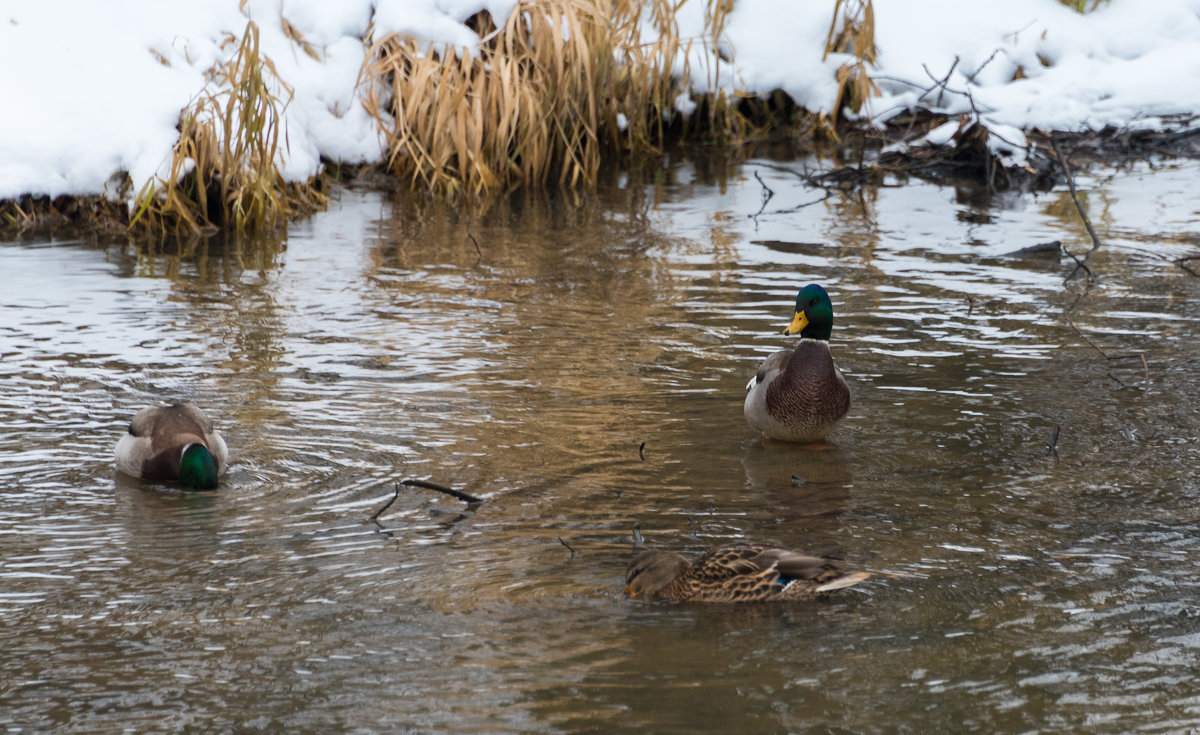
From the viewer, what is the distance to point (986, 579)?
4.49 meters

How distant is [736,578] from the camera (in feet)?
14.2

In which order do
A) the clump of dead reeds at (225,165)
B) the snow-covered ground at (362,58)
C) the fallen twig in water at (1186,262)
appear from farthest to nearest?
1. the snow-covered ground at (362,58)
2. the clump of dead reeds at (225,165)
3. the fallen twig in water at (1186,262)

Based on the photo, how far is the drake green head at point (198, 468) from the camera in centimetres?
545

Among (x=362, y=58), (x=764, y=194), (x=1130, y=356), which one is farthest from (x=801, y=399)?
(x=362, y=58)

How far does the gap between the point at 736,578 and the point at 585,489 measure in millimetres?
1269

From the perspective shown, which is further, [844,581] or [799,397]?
[799,397]

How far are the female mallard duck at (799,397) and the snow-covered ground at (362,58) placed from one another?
6.03 meters

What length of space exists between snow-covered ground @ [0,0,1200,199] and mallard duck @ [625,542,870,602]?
7317mm

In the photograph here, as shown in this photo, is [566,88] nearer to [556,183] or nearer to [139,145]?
[556,183]

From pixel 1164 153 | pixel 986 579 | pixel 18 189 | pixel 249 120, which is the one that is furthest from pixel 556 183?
pixel 986 579

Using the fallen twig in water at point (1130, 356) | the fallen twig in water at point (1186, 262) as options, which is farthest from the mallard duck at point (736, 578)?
the fallen twig in water at point (1186, 262)

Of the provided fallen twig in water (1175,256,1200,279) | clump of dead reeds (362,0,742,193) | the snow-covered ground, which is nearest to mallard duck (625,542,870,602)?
fallen twig in water (1175,256,1200,279)

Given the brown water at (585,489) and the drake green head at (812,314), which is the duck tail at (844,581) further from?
the drake green head at (812,314)

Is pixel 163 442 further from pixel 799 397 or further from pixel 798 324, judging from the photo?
pixel 798 324
